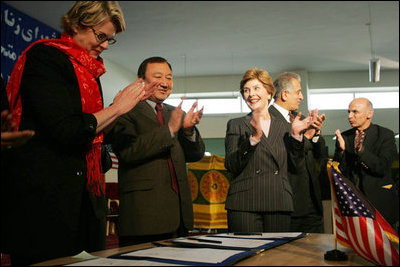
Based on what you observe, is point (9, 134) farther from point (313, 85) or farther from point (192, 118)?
point (313, 85)

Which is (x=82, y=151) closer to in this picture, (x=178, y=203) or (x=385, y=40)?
(x=178, y=203)

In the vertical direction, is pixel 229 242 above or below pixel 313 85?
below

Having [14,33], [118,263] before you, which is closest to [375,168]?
[118,263]

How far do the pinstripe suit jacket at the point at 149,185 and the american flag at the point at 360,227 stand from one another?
87 cm

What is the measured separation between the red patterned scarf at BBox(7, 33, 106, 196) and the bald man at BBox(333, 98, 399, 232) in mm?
1948

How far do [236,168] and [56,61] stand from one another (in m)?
1.10

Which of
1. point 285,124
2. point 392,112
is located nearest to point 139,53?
point 392,112

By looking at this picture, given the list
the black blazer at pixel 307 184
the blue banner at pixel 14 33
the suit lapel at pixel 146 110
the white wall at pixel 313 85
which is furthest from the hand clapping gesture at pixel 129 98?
the white wall at pixel 313 85

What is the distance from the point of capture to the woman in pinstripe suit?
2.16 meters

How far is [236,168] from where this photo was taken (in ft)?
7.39

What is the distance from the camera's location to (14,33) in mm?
7215

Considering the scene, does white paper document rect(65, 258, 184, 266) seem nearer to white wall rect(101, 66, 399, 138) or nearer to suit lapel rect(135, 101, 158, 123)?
suit lapel rect(135, 101, 158, 123)

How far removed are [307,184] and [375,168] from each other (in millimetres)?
638

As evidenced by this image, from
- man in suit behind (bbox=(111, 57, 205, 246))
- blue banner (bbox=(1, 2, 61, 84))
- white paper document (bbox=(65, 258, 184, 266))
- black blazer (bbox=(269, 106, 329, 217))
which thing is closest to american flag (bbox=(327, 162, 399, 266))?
white paper document (bbox=(65, 258, 184, 266))
